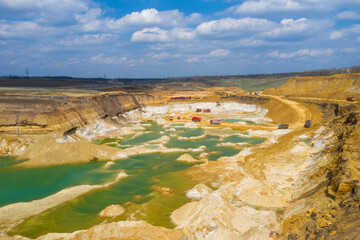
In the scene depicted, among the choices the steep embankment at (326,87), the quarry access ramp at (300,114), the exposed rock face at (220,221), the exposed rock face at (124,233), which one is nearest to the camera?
the exposed rock face at (124,233)

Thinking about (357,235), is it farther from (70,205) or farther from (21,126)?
(21,126)

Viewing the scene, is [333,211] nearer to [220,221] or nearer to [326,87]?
[220,221]

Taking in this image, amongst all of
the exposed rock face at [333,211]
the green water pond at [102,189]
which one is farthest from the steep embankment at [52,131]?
the exposed rock face at [333,211]

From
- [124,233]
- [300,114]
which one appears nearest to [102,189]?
[124,233]

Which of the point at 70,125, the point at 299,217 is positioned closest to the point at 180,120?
the point at 70,125

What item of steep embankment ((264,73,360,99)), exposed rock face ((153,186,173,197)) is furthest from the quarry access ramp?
exposed rock face ((153,186,173,197))

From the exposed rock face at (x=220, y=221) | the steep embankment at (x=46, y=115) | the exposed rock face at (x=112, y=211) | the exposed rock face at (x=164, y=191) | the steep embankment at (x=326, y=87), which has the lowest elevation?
the exposed rock face at (x=164, y=191)

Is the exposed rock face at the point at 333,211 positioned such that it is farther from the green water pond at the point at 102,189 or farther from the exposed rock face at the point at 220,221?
the green water pond at the point at 102,189
